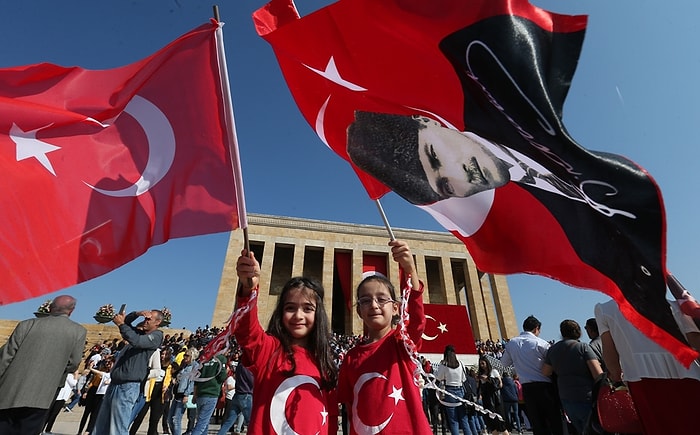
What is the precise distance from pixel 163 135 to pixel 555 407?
17.2 feet

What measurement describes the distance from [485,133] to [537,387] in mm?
3876

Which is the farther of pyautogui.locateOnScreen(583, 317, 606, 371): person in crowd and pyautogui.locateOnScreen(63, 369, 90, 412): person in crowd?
pyautogui.locateOnScreen(63, 369, 90, 412): person in crowd

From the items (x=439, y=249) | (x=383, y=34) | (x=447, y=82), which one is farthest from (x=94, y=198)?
(x=439, y=249)

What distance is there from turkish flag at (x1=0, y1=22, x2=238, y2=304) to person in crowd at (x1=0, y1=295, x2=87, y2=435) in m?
2.01

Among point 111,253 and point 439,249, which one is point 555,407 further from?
point 439,249

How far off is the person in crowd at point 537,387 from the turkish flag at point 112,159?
4142 mm

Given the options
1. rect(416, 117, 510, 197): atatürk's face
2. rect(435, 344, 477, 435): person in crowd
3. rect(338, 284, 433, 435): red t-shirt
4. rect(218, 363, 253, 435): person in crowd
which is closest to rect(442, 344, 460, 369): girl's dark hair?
rect(435, 344, 477, 435): person in crowd

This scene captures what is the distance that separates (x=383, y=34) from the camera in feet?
8.09

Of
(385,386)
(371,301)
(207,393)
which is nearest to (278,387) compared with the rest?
(385,386)

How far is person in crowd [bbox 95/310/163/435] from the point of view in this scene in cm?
411

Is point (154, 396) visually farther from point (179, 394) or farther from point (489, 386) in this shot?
point (489, 386)

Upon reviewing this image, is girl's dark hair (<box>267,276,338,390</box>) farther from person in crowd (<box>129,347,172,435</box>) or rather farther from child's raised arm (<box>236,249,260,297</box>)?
person in crowd (<box>129,347,172,435</box>)

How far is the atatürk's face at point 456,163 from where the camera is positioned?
247cm

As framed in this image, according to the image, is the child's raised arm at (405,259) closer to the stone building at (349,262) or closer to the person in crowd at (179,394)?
the person in crowd at (179,394)
